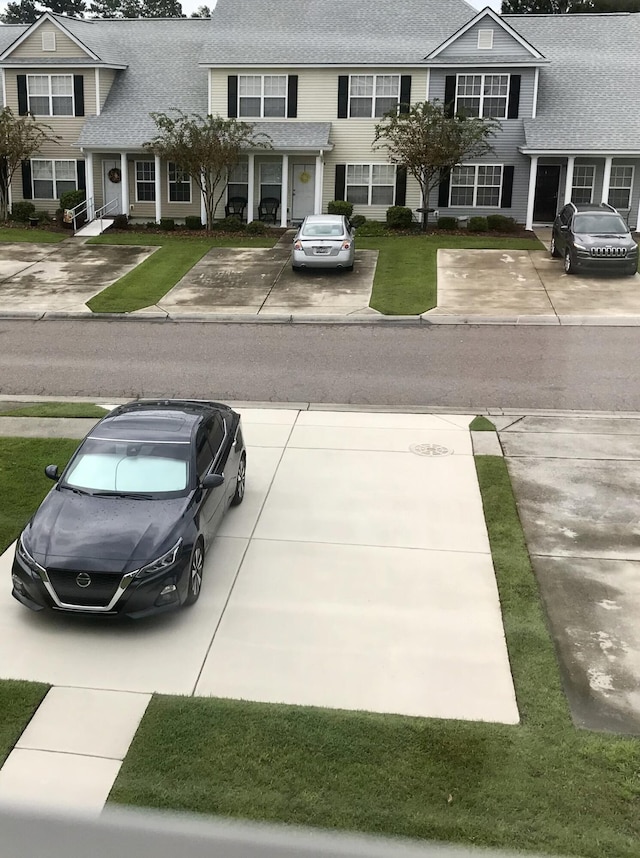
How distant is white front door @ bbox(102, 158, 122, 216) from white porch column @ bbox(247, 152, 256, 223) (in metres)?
5.23

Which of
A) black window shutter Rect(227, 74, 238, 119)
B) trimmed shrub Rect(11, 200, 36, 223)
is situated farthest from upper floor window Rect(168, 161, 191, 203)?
trimmed shrub Rect(11, 200, 36, 223)

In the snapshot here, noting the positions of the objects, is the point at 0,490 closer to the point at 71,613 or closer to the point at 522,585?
the point at 71,613

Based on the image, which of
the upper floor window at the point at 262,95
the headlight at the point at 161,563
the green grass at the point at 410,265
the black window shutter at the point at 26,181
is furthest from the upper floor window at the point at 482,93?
the headlight at the point at 161,563

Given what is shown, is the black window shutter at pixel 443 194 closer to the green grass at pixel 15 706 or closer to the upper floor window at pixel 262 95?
the upper floor window at pixel 262 95

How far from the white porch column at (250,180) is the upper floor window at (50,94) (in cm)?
766

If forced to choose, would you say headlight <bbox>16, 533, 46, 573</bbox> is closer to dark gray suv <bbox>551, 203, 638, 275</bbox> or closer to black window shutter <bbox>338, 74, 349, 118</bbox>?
dark gray suv <bbox>551, 203, 638, 275</bbox>

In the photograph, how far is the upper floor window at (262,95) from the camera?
33.5 meters

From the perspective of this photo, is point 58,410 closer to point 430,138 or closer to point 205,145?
point 205,145

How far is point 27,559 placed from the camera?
801 cm

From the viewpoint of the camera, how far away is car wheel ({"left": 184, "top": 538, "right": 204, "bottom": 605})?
8.31 m

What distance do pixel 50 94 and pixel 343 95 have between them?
452 inches

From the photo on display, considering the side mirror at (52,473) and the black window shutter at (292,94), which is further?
the black window shutter at (292,94)

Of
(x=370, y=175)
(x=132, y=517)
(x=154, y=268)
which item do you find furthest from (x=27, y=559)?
(x=370, y=175)

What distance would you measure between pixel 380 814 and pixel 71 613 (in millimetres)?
3462
